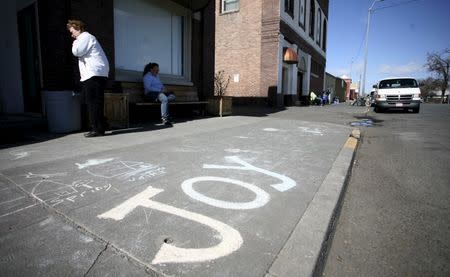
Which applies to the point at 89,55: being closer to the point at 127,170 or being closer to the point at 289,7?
the point at 127,170

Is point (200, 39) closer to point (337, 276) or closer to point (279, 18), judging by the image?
point (279, 18)

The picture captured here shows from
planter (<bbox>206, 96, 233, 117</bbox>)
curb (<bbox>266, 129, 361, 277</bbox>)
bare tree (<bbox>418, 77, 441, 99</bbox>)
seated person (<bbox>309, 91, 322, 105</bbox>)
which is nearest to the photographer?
curb (<bbox>266, 129, 361, 277</bbox>)

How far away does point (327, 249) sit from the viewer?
2039mm

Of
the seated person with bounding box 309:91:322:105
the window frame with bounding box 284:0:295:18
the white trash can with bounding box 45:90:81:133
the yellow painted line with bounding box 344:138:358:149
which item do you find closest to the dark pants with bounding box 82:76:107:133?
the white trash can with bounding box 45:90:81:133

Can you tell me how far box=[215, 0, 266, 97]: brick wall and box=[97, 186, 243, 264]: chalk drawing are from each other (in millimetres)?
16785

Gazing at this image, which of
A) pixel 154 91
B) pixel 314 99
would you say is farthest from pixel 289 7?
pixel 154 91

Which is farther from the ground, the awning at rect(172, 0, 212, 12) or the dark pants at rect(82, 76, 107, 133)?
the awning at rect(172, 0, 212, 12)

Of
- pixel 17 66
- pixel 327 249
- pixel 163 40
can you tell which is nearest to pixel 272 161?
pixel 327 249

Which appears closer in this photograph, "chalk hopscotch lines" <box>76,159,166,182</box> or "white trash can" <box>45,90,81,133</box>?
"chalk hopscotch lines" <box>76,159,166,182</box>

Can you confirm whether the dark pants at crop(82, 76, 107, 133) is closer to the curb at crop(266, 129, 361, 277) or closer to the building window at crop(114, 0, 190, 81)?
the building window at crop(114, 0, 190, 81)

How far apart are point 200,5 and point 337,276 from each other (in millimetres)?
9734

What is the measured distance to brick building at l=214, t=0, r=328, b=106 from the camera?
58.9 ft

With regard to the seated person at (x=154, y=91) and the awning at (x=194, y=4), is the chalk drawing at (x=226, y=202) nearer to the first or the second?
the seated person at (x=154, y=91)

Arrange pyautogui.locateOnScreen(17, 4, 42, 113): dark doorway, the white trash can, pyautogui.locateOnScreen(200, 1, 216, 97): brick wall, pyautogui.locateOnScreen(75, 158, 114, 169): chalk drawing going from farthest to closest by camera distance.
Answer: pyautogui.locateOnScreen(200, 1, 216, 97): brick wall, pyautogui.locateOnScreen(17, 4, 42, 113): dark doorway, the white trash can, pyautogui.locateOnScreen(75, 158, 114, 169): chalk drawing
